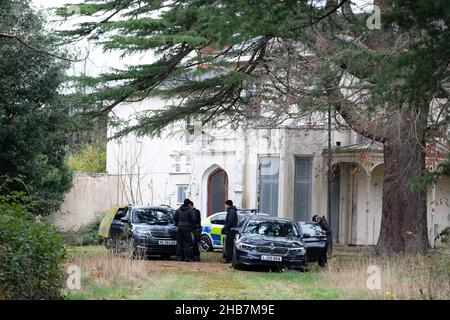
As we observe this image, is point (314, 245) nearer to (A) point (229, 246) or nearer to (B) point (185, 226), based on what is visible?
(A) point (229, 246)

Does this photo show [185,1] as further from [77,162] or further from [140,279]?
[77,162]

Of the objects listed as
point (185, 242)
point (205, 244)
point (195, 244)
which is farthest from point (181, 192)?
point (185, 242)

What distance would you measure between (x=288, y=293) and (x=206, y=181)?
24431mm

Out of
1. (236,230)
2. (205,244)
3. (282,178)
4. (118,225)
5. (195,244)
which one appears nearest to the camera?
(236,230)

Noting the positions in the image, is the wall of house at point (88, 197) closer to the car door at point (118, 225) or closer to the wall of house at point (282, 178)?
the wall of house at point (282, 178)

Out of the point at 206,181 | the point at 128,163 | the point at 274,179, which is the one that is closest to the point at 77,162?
the point at 128,163

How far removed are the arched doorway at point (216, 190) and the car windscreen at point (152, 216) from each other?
43.2 feet

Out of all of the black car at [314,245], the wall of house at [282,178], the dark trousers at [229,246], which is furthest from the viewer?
the wall of house at [282,178]

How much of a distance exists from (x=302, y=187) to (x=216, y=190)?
18.2 feet

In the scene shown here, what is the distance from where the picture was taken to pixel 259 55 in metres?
23.3

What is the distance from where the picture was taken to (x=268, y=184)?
35906 millimetres

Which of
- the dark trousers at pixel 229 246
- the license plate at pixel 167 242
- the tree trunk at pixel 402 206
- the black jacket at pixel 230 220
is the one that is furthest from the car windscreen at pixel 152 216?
the tree trunk at pixel 402 206

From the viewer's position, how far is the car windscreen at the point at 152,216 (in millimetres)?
25094

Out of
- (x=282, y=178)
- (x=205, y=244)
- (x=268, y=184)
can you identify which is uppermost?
(x=282, y=178)
